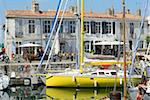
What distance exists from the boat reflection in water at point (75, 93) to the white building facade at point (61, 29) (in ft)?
74.9

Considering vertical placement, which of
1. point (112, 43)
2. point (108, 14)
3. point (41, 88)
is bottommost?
point (41, 88)

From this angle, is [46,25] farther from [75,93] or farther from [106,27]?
[75,93]

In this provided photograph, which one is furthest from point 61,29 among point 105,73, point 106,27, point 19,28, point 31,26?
point 105,73

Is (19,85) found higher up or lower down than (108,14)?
lower down

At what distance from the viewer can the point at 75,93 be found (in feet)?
115

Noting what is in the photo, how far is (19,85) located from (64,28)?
2613cm

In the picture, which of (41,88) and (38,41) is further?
(38,41)

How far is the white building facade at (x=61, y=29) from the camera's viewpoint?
59.9 metres

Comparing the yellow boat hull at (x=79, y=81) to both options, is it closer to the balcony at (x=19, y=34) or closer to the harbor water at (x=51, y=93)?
the harbor water at (x=51, y=93)

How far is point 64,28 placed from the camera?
207 ft

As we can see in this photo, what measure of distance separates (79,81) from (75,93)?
157 cm

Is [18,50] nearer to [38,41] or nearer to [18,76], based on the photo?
[38,41]

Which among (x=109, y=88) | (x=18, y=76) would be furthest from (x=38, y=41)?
(x=109, y=88)

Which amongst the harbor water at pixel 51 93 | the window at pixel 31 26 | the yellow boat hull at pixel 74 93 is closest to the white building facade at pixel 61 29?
the window at pixel 31 26
